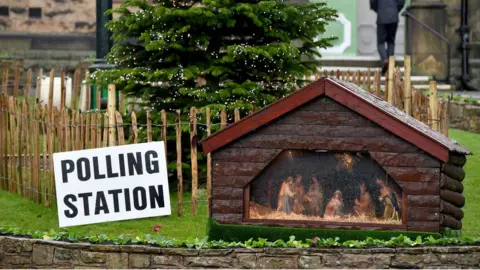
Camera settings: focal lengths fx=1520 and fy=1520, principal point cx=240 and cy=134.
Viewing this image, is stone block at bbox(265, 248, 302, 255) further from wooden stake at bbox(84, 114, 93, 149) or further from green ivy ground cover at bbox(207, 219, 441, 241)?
wooden stake at bbox(84, 114, 93, 149)

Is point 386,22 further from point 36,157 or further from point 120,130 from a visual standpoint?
point 120,130

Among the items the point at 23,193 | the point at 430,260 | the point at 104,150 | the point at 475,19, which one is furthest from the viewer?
the point at 475,19

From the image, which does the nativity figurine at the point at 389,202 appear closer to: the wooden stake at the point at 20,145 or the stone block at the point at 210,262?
the stone block at the point at 210,262

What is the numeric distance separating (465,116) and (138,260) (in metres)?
13.5

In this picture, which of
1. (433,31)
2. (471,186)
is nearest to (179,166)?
(471,186)

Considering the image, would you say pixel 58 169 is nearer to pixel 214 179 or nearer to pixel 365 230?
pixel 214 179

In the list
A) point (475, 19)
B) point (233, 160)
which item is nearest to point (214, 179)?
point (233, 160)

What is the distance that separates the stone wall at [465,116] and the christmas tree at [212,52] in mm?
7465

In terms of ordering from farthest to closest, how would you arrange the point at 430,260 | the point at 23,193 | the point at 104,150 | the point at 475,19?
the point at 475,19, the point at 23,193, the point at 104,150, the point at 430,260

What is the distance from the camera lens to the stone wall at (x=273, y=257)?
13391 millimetres

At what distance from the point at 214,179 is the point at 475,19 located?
2072 centimetres

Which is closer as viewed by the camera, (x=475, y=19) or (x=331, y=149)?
(x=331, y=149)

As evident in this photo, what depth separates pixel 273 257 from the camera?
1343cm

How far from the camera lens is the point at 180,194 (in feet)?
55.3
